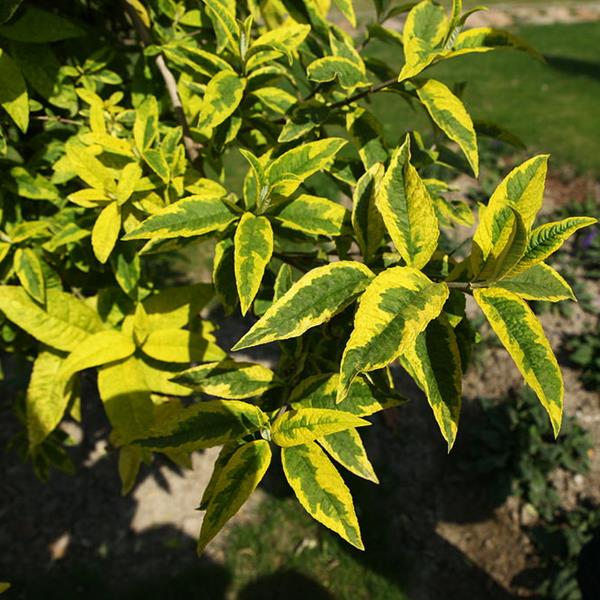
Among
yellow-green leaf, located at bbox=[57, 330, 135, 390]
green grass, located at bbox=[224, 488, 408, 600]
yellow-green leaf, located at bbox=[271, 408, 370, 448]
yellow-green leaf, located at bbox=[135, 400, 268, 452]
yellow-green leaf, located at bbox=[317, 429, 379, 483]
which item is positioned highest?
yellow-green leaf, located at bbox=[271, 408, 370, 448]

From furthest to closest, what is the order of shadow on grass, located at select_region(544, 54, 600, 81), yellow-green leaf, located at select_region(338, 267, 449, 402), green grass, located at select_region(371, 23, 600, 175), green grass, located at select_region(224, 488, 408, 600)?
shadow on grass, located at select_region(544, 54, 600, 81) < green grass, located at select_region(371, 23, 600, 175) < green grass, located at select_region(224, 488, 408, 600) < yellow-green leaf, located at select_region(338, 267, 449, 402)

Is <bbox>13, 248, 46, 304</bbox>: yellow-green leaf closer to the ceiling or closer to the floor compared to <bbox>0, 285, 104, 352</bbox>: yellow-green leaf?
closer to the ceiling

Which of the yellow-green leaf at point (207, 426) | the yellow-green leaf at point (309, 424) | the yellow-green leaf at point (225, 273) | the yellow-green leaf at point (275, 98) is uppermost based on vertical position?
the yellow-green leaf at point (275, 98)

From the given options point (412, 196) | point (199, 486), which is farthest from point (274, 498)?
point (412, 196)

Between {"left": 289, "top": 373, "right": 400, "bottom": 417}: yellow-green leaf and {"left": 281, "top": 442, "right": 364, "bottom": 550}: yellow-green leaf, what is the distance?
0.09m

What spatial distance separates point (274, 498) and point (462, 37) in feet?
9.51

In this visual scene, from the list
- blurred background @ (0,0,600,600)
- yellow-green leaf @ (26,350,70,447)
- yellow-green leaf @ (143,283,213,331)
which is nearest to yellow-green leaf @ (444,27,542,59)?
yellow-green leaf @ (143,283,213,331)

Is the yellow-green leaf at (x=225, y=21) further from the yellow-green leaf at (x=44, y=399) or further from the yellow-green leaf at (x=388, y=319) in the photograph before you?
the yellow-green leaf at (x=44, y=399)

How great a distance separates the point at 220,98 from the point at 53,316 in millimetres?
810

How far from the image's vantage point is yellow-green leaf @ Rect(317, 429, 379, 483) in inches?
41.3

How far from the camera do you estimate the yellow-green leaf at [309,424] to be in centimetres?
95

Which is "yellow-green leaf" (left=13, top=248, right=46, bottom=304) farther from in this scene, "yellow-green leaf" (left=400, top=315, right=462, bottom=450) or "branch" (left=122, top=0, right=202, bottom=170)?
"yellow-green leaf" (left=400, top=315, right=462, bottom=450)

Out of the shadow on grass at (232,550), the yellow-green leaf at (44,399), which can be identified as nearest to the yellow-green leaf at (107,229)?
the yellow-green leaf at (44,399)

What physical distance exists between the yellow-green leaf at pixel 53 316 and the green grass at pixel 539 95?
6391 mm
